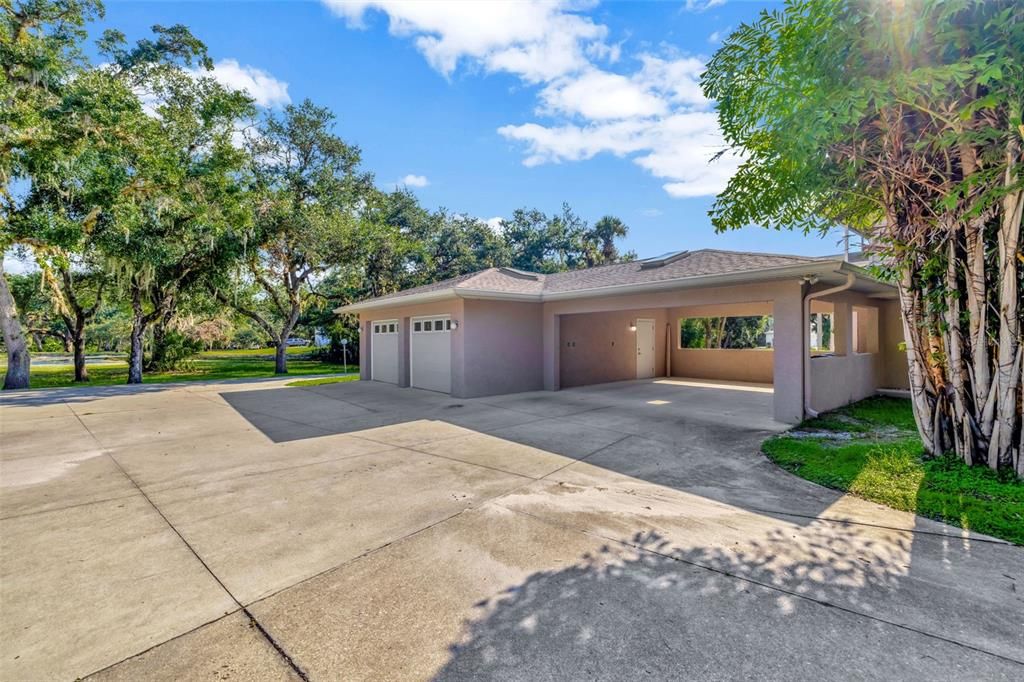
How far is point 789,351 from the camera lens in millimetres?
7340

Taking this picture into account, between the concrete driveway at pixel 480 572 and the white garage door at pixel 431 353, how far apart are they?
5.69 m

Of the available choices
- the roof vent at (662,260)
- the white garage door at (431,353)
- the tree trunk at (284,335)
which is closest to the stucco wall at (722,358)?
the roof vent at (662,260)

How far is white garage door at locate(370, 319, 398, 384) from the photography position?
13859mm

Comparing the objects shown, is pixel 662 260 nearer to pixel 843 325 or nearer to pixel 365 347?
pixel 843 325

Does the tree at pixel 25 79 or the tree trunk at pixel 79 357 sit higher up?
the tree at pixel 25 79

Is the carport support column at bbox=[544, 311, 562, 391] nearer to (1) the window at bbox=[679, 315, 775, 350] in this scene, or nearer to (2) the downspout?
(1) the window at bbox=[679, 315, 775, 350]

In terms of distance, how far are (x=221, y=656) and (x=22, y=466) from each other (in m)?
5.44

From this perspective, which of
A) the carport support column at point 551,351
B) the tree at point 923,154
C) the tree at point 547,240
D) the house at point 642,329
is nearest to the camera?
the tree at point 923,154

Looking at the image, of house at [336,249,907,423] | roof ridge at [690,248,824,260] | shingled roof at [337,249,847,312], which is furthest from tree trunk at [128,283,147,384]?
roof ridge at [690,248,824,260]

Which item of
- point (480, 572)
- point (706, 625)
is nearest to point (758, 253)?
point (706, 625)

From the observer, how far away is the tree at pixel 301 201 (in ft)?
57.0

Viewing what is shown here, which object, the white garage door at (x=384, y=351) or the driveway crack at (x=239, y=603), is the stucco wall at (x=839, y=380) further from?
the white garage door at (x=384, y=351)

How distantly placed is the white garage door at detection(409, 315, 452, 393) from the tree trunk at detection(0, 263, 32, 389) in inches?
456

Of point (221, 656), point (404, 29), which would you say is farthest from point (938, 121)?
point (404, 29)
